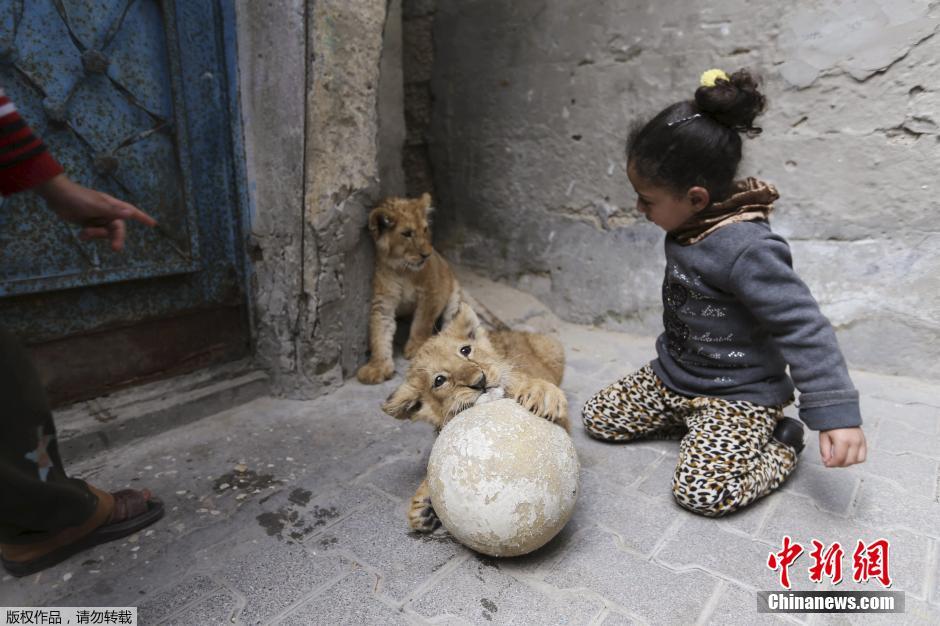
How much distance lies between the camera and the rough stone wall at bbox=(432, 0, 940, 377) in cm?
319

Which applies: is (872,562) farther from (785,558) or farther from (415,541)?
(415,541)

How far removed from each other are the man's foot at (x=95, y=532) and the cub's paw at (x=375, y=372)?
4.61ft

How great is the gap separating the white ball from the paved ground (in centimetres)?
18

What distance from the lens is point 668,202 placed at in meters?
2.20

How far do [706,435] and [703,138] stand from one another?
117 centimetres

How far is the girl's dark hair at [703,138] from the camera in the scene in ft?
6.65

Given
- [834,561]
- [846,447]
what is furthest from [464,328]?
[834,561]

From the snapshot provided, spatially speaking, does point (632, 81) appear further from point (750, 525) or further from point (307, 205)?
point (750, 525)

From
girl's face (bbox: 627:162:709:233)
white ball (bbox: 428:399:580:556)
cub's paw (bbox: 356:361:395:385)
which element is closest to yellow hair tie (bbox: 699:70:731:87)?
girl's face (bbox: 627:162:709:233)

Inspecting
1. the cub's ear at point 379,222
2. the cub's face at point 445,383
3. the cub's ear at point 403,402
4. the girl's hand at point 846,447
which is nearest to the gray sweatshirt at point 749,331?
the girl's hand at point 846,447

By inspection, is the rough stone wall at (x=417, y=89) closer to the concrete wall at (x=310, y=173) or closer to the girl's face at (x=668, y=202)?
the concrete wall at (x=310, y=173)

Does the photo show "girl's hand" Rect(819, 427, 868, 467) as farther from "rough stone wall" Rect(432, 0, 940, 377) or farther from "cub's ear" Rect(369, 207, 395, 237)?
"cub's ear" Rect(369, 207, 395, 237)

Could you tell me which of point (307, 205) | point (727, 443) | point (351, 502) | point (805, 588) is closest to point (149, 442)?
→ point (351, 502)

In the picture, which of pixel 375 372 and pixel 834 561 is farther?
pixel 375 372
